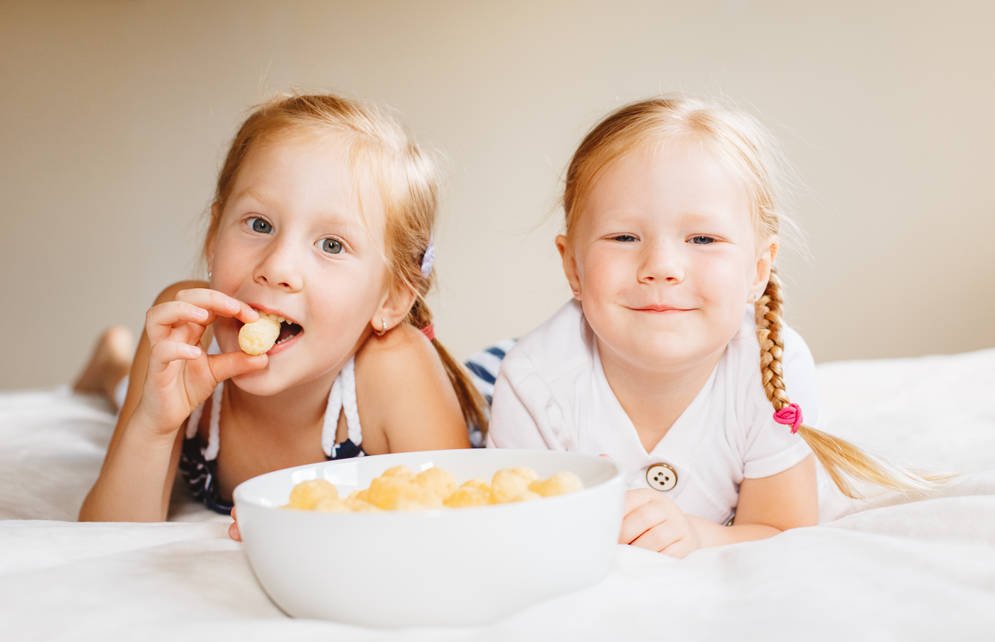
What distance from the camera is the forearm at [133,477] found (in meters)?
1.14

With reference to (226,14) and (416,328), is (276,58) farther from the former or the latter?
(416,328)

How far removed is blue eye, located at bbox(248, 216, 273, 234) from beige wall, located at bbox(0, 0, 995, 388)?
6.35 ft

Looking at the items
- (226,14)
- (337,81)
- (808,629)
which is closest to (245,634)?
(808,629)

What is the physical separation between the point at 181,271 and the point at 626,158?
264cm

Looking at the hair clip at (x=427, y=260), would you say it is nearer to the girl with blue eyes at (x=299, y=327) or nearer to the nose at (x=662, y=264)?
the girl with blue eyes at (x=299, y=327)

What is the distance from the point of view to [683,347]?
1.07 m

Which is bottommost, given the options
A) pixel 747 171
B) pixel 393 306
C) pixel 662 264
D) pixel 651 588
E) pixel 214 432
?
pixel 214 432

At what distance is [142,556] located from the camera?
76cm

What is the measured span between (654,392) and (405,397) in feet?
1.10

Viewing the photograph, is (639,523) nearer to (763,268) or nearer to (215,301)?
(763,268)

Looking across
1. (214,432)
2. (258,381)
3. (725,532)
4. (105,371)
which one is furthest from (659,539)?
(105,371)

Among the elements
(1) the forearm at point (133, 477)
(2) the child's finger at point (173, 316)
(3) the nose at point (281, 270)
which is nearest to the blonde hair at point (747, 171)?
(3) the nose at point (281, 270)

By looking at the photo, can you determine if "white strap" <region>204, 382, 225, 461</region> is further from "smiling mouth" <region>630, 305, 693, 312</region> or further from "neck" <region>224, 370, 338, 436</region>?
"smiling mouth" <region>630, 305, 693, 312</region>

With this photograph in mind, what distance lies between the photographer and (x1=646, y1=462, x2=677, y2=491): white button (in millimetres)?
1146
